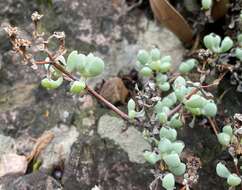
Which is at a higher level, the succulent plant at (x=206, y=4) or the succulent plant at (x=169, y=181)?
the succulent plant at (x=206, y=4)

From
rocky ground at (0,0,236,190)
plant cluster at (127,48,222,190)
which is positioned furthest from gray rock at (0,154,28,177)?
plant cluster at (127,48,222,190)

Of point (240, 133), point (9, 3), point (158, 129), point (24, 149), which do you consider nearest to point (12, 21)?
point (9, 3)

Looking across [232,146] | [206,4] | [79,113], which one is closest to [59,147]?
[79,113]

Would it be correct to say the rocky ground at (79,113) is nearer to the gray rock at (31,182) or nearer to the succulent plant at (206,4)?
the gray rock at (31,182)

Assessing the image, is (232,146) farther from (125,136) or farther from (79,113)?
(79,113)

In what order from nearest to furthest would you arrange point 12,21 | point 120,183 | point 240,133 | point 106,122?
point 240,133 → point 120,183 → point 106,122 → point 12,21

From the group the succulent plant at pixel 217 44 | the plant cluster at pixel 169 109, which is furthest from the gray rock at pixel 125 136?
the succulent plant at pixel 217 44

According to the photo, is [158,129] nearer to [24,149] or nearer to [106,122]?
[106,122]

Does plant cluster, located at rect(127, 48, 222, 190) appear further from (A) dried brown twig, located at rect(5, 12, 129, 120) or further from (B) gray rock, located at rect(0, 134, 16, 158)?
(B) gray rock, located at rect(0, 134, 16, 158)

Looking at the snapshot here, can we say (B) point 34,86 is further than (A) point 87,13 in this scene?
No
